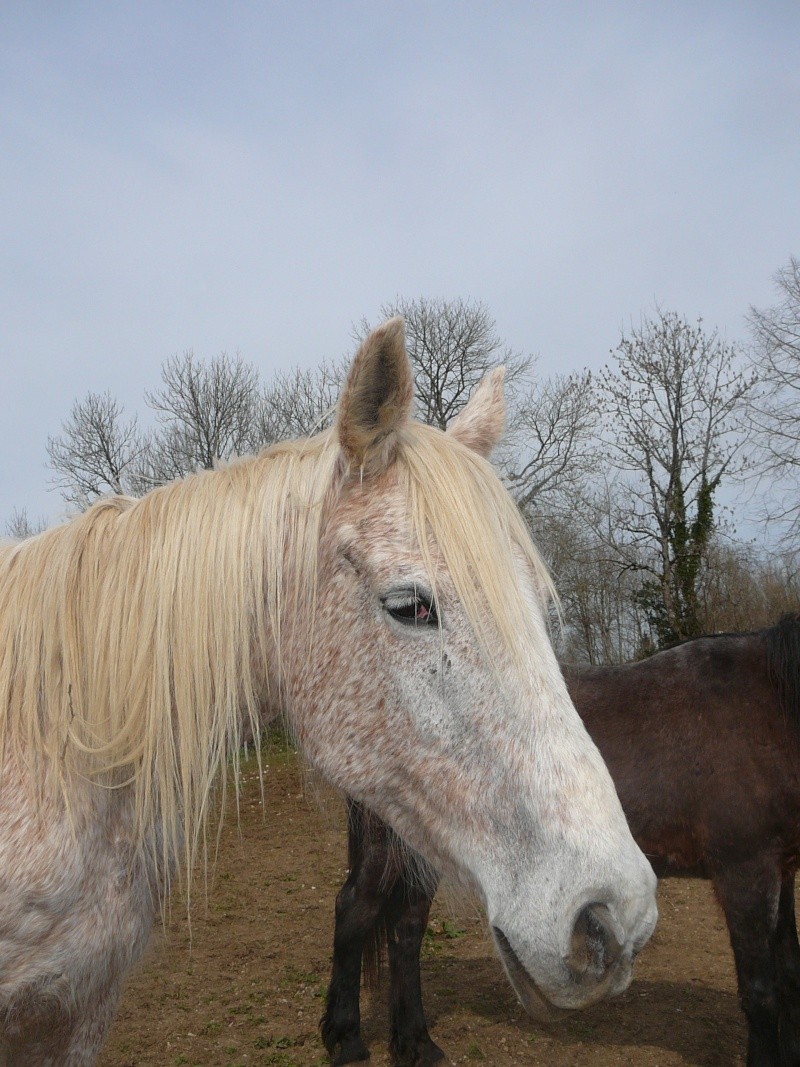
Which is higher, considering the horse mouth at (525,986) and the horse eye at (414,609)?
the horse eye at (414,609)

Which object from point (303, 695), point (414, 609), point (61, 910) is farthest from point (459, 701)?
point (61, 910)

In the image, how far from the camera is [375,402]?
73.1 inches

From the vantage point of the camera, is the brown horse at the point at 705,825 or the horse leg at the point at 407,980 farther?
the horse leg at the point at 407,980

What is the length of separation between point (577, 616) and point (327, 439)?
21.8 m

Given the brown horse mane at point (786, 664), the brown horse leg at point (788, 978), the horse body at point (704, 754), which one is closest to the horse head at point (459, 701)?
the horse body at point (704, 754)

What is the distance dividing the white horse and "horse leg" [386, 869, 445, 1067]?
3.00 metres

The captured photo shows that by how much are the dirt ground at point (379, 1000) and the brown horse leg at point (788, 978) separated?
0.35 m

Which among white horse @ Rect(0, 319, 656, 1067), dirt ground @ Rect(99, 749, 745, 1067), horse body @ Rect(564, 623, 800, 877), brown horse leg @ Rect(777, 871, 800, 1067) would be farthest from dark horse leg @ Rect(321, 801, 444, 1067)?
white horse @ Rect(0, 319, 656, 1067)

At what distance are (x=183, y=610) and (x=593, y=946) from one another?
1235mm

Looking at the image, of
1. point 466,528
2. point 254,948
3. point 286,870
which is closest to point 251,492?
point 466,528

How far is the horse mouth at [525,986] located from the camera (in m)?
1.56

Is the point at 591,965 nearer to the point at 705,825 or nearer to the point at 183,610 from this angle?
the point at 183,610

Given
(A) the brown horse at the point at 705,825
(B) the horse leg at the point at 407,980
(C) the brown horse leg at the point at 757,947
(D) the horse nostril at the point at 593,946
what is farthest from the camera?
(B) the horse leg at the point at 407,980

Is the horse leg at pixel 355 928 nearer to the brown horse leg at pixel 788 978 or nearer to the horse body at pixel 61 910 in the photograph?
the brown horse leg at pixel 788 978
